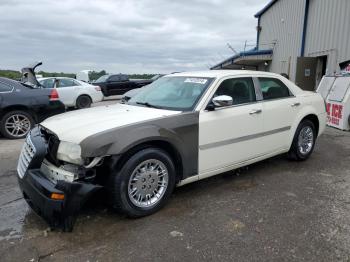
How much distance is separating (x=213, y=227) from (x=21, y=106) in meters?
6.26

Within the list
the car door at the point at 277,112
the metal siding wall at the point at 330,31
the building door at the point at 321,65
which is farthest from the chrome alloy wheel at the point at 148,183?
the building door at the point at 321,65

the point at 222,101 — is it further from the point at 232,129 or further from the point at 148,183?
the point at 148,183

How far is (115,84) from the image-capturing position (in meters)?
20.2

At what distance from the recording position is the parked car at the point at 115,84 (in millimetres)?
19859

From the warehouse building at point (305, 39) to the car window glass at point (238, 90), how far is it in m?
8.60

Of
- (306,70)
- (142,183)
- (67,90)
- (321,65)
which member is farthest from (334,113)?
(67,90)

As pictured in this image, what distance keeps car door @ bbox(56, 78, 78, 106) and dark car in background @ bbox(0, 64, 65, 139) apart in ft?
19.3

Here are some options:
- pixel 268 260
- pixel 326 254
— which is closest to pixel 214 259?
pixel 268 260

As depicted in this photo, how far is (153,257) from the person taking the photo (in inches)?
109

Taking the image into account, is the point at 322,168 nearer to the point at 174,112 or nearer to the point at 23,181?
the point at 174,112

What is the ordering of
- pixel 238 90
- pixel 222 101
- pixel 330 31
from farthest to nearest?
pixel 330 31 < pixel 238 90 < pixel 222 101

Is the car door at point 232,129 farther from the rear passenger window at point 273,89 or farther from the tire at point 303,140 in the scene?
the tire at point 303,140

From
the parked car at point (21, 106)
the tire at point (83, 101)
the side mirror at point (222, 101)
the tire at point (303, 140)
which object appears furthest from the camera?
the tire at point (83, 101)

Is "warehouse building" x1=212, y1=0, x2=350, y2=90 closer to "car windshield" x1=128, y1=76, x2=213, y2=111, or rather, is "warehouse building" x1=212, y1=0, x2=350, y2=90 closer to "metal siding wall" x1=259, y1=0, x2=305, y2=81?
"metal siding wall" x1=259, y1=0, x2=305, y2=81
